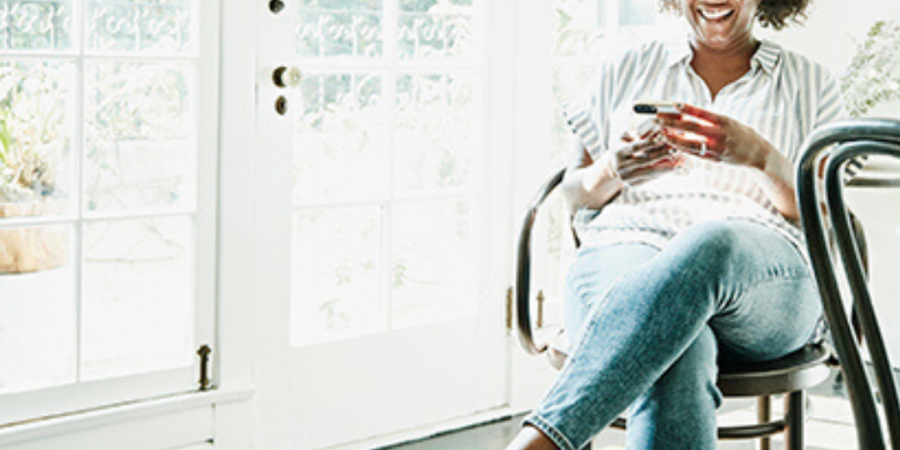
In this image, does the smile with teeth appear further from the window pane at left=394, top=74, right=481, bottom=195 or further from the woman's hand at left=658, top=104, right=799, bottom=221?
the window pane at left=394, top=74, right=481, bottom=195

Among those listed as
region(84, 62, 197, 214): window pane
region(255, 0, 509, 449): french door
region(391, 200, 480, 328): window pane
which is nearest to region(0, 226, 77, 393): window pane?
region(84, 62, 197, 214): window pane

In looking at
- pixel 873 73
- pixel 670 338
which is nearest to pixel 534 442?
pixel 670 338

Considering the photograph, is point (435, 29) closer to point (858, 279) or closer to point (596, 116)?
point (596, 116)

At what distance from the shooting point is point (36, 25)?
7.59 feet

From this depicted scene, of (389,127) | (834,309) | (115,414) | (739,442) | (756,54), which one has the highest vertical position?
(756,54)

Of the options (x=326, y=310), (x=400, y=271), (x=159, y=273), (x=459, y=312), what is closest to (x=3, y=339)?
(x=159, y=273)

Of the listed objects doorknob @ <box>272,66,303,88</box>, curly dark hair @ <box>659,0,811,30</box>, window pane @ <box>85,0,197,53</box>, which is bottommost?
doorknob @ <box>272,66,303,88</box>

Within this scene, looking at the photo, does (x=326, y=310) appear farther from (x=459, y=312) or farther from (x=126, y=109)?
(x=126, y=109)

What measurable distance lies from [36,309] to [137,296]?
0.72 feet

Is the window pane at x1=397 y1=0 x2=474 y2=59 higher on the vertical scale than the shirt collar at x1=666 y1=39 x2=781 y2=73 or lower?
higher

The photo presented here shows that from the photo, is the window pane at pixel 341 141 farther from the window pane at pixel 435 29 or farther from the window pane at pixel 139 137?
the window pane at pixel 139 137

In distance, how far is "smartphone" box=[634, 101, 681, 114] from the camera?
199 centimetres

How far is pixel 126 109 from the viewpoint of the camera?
2.47 meters

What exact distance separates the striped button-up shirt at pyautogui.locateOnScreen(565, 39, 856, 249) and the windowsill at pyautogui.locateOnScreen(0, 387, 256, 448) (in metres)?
0.85
